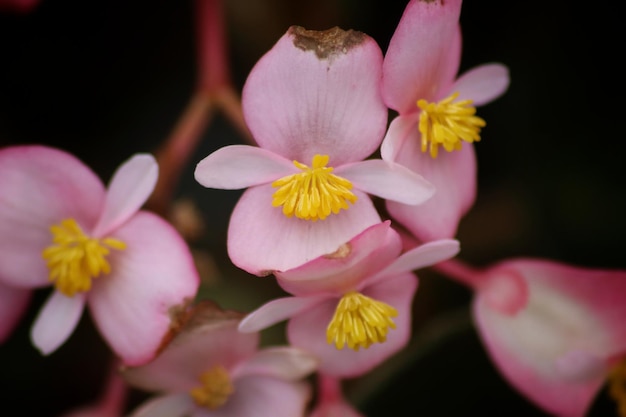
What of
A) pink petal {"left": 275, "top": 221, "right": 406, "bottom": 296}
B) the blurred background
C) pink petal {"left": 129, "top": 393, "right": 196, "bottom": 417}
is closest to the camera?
pink petal {"left": 275, "top": 221, "right": 406, "bottom": 296}

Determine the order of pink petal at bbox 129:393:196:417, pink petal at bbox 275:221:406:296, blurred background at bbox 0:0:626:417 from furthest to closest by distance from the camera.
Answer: blurred background at bbox 0:0:626:417 < pink petal at bbox 129:393:196:417 < pink petal at bbox 275:221:406:296

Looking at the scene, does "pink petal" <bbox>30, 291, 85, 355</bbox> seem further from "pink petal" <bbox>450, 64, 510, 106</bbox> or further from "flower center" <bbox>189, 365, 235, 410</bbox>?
"pink petal" <bbox>450, 64, 510, 106</bbox>

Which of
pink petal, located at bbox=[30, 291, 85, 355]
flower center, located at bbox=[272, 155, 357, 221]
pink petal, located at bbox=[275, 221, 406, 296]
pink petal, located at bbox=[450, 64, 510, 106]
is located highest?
pink petal, located at bbox=[450, 64, 510, 106]

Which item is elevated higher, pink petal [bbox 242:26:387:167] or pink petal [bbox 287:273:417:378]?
pink petal [bbox 242:26:387:167]

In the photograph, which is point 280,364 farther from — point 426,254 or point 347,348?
point 426,254

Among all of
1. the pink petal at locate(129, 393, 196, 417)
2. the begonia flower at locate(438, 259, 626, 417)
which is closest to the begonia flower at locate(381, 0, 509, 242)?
the begonia flower at locate(438, 259, 626, 417)

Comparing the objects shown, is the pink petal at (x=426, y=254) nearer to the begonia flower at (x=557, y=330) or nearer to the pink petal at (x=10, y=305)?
the begonia flower at (x=557, y=330)

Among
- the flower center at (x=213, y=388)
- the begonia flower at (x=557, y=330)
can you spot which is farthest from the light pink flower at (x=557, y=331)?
the flower center at (x=213, y=388)

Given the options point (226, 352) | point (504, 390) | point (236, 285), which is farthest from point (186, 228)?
point (504, 390)

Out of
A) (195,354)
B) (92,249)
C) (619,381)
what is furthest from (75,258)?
(619,381)

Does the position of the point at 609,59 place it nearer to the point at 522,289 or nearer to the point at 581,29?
the point at 581,29
